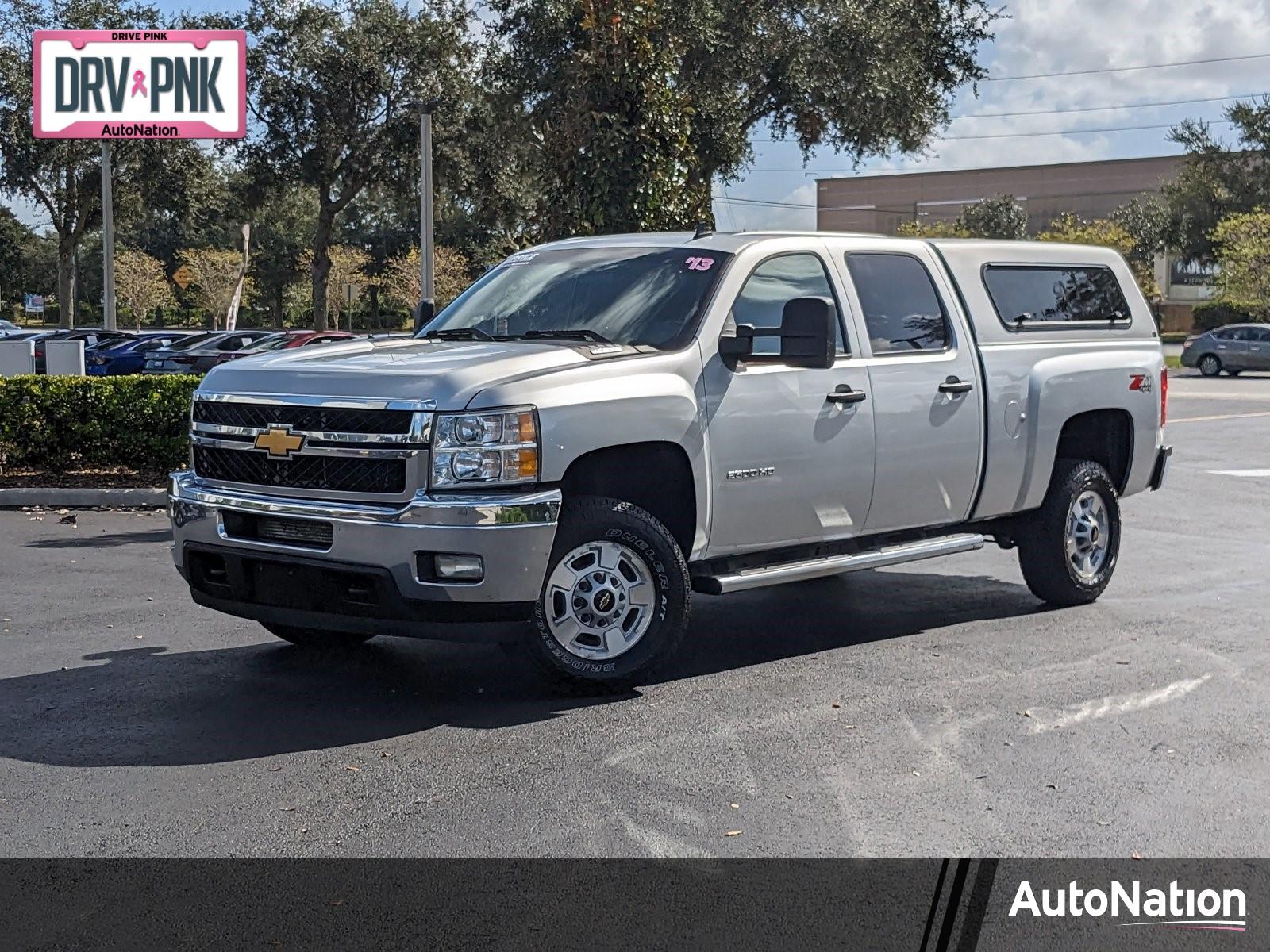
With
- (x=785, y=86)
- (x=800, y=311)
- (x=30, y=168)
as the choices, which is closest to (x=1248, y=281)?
(x=785, y=86)

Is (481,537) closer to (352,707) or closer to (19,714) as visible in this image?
(352,707)

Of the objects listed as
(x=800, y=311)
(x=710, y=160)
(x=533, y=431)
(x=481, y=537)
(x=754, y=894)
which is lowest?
(x=754, y=894)

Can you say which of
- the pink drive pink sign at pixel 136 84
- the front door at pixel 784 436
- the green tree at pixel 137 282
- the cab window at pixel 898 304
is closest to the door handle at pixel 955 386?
the cab window at pixel 898 304

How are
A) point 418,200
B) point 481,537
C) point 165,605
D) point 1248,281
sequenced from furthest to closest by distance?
1. point 1248,281
2. point 418,200
3. point 165,605
4. point 481,537

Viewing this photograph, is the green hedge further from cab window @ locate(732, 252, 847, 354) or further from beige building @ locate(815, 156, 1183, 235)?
beige building @ locate(815, 156, 1183, 235)

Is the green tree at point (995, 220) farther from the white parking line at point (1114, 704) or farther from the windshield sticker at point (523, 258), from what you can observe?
the white parking line at point (1114, 704)

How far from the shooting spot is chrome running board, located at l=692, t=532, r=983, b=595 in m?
7.06

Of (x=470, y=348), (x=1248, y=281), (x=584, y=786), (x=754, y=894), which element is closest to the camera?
(x=754, y=894)

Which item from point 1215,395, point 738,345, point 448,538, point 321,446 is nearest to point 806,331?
point 738,345

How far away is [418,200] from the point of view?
48.9m

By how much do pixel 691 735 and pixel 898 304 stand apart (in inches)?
118

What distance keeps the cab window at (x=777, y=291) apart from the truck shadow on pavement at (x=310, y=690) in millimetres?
1607

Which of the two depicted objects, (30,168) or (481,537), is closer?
(481,537)

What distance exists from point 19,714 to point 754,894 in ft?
11.5
